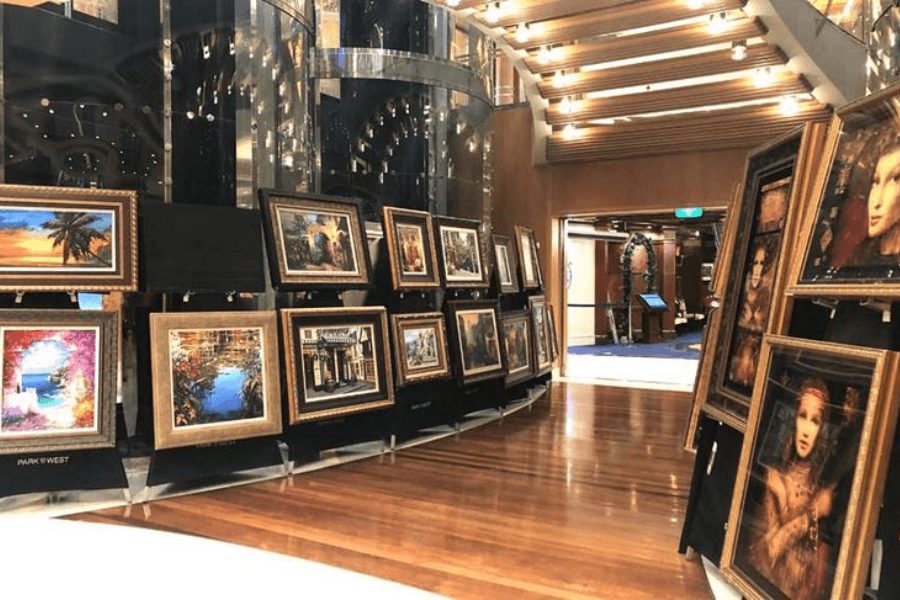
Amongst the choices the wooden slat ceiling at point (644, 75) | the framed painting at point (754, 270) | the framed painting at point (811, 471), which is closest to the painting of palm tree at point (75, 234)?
the framed painting at point (754, 270)

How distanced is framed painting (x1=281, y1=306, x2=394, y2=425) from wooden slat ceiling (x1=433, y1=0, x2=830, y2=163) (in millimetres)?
3754

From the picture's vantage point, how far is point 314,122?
6.99 meters

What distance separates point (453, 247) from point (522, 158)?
4.35 m

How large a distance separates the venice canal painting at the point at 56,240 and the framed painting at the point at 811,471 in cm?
345

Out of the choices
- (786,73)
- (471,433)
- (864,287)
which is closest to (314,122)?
(471,433)

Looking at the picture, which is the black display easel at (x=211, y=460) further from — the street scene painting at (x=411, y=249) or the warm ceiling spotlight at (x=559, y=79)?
the warm ceiling spotlight at (x=559, y=79)

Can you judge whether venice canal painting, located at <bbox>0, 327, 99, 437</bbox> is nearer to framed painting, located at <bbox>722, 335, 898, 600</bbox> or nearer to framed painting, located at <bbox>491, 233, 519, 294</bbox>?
framed painting, located at <bbox>722, 335, 898, 600</bbox>

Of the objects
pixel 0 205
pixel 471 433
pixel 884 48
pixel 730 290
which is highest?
pixel 884 48

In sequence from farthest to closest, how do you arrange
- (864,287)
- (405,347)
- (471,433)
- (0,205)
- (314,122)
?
(314,122) < (471,433) < (405,347) < (0,205) < (864,287)

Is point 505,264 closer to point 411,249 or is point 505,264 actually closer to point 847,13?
point 411,249

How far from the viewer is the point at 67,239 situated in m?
3.98

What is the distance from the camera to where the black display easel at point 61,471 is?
380cm

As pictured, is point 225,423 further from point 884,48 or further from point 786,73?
point 786,73

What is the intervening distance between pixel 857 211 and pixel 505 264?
5636mm
